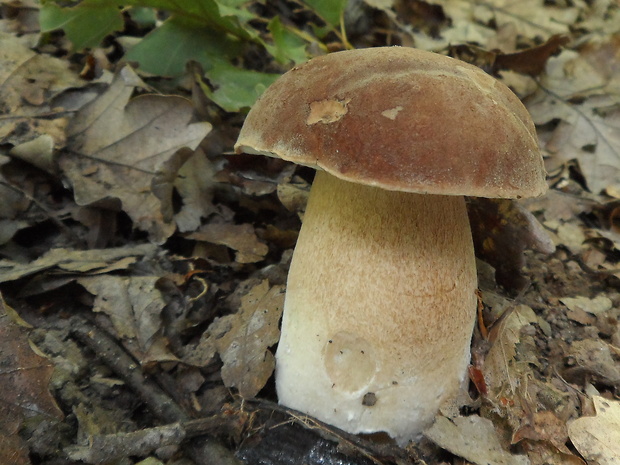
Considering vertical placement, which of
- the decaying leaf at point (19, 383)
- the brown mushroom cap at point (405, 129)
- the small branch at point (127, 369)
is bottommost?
the small branch at point (127, 369)

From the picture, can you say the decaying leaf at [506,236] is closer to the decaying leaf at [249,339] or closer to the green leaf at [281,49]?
the decaying leaf at [249,339]

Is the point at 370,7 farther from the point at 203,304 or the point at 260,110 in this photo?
the point at 203,304

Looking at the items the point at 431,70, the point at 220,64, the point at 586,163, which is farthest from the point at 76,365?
the point at 586,163

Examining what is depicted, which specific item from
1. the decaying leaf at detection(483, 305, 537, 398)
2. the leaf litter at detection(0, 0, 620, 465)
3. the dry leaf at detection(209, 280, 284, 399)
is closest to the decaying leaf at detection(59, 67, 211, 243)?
the leaf litter at detection(0, 0, 620, 465)

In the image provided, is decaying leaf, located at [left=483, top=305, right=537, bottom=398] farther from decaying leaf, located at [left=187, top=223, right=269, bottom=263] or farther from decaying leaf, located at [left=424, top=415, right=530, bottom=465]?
decaying leaf, located at [left=187, top=223, right=269, bottom=263]

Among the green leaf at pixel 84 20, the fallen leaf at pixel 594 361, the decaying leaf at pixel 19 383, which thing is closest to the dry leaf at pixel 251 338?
the decaying leaf at pixel 19 383
